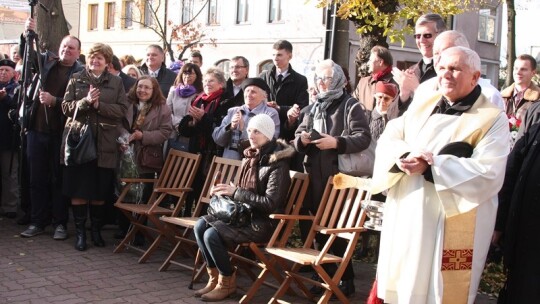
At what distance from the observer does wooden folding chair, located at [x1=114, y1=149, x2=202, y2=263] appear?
6.64 metres

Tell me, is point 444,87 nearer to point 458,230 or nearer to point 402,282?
point 458,230

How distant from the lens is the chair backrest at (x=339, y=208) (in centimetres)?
539

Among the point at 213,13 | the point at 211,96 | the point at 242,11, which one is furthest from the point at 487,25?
the point at 211,96

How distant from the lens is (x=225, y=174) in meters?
6.57

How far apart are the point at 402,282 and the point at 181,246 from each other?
119 inches

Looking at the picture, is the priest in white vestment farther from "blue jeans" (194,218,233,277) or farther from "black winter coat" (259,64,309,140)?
"black winter coat" (259,64,309,140)

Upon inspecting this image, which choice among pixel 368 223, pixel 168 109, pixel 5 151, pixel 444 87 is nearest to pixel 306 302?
pixel 368 223

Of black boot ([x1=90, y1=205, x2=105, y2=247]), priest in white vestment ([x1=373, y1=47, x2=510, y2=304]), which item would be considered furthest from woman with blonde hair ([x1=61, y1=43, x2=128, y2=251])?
priest in white vestment ([x1=373, y1=47, x2=510, y2=304])

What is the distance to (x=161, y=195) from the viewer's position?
262 inches

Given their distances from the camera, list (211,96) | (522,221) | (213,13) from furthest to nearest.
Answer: (213,13) < (211,96) < (522,221)

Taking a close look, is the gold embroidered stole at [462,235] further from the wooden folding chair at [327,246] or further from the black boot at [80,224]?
the black boot at [80,224]

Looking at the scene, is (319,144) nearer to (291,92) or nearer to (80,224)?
(291,92)

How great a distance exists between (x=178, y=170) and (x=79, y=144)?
3.35 ft

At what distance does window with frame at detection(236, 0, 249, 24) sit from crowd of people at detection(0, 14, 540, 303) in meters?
18.7
